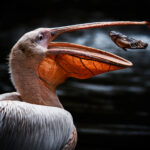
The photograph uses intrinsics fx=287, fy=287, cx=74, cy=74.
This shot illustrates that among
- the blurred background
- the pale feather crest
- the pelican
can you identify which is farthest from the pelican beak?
the blurred background

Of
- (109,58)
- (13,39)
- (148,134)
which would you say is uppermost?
(109,58)

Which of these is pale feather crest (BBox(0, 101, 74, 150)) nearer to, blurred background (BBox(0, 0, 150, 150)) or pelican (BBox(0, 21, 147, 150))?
pelican (BBox(0, 21, 147, 150))

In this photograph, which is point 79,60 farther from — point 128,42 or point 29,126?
point 29,126

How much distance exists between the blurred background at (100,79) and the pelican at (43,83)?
30cm

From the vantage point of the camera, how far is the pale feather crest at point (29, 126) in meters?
0.84

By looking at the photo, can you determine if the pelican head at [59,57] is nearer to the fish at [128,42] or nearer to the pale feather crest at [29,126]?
the fish at [128,42]

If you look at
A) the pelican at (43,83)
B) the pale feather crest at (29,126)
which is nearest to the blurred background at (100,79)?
the pelican at (43,83)

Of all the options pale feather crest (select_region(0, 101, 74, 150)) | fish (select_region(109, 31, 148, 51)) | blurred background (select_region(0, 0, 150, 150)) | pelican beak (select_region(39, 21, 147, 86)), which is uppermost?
fish (select_region(109, 31, 148, 51))

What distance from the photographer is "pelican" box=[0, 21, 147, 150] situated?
0.86 m

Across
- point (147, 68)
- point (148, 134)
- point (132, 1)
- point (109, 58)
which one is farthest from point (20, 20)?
point (109, 58)

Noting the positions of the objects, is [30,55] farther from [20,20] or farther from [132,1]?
[132,1]

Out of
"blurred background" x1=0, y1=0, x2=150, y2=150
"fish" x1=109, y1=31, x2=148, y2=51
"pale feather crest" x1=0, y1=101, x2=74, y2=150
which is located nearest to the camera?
"pale feather crest" x1=0, y1=101, x2=74, y2=150

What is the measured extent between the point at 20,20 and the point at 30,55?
1.68 meters

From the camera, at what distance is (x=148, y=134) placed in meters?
1.73
